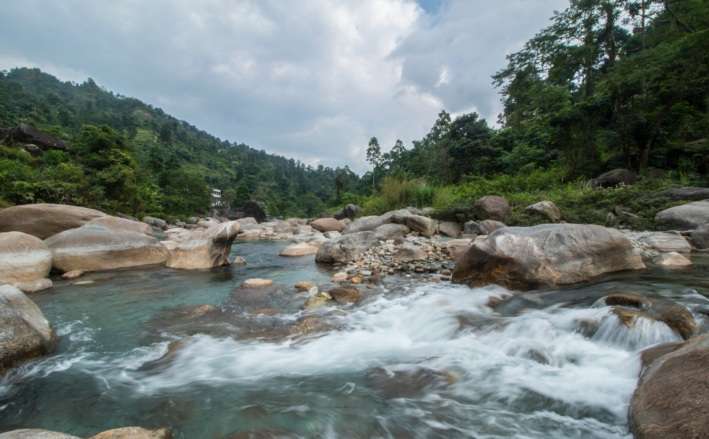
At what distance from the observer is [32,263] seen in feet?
18.4

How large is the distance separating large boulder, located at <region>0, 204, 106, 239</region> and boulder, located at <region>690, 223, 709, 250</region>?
14.3 metres

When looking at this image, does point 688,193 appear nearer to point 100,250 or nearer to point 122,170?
point 100,250

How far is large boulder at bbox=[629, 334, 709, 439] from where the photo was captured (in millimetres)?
1553

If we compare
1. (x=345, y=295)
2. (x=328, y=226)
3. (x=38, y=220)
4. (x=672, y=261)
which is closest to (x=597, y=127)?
(x=672, y=261)

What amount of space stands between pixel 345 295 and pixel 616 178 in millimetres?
13530

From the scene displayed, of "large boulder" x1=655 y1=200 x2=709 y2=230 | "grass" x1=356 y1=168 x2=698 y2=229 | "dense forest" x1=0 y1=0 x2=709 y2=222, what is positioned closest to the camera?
"large boulder" x1=655 y1=200 x2=709 y2=230

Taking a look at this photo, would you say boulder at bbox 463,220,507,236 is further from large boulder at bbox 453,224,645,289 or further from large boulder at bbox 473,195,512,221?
large boulder at bbox 453,224,645,289

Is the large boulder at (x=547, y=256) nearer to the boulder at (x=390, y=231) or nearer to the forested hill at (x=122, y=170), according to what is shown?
the boulder at (x=390, y=231)

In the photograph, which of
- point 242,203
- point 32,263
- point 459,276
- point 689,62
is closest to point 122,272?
point 32,263

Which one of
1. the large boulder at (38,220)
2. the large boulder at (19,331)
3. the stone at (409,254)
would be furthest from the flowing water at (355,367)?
the large boulder at (38,220)

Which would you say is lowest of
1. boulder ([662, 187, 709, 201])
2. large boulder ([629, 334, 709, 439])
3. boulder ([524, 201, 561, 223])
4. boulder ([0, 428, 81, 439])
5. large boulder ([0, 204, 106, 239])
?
boulder ([0, 428, 81, 439])

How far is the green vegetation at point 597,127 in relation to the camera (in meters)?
11.8

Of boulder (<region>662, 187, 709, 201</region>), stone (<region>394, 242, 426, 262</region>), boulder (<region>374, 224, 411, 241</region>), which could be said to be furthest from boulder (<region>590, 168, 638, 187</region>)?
stone (<region>394, 242, 426, 262</region>)

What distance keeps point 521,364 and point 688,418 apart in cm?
134
